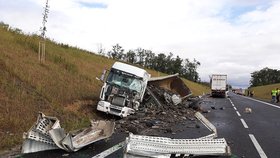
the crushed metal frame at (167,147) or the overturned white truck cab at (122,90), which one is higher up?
the overturned white truck cab at (122,90)

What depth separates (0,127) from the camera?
995 centimetres

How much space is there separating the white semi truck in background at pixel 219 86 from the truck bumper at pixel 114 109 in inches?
1448

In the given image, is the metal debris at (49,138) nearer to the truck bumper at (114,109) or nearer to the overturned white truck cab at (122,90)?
the truck bumper at (114,109)

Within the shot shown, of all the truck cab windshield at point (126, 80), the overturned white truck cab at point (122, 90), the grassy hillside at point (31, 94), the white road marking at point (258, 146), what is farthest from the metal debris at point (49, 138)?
the truck cab windshield at point (126, 80)

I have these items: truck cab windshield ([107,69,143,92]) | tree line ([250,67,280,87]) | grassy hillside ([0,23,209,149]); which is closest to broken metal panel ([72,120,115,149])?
grassy hillside ([0,23,209,149])

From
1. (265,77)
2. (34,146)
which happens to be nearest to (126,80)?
(34,146)

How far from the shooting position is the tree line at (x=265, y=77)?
164 metres

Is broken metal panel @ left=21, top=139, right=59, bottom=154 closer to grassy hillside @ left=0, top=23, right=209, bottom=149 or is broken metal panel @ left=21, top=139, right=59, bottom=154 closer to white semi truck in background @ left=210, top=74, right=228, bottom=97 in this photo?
grassy hillside @ left=0, top=23, right=209, bottom=149

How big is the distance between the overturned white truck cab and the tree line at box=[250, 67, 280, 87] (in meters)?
158

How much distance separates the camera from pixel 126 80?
16.1 metres

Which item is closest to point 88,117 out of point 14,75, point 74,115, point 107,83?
point 74,115

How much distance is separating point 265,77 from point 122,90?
165665 mm

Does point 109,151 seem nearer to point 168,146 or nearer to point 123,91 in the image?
point 168,146

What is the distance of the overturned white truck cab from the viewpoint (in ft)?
48.7
